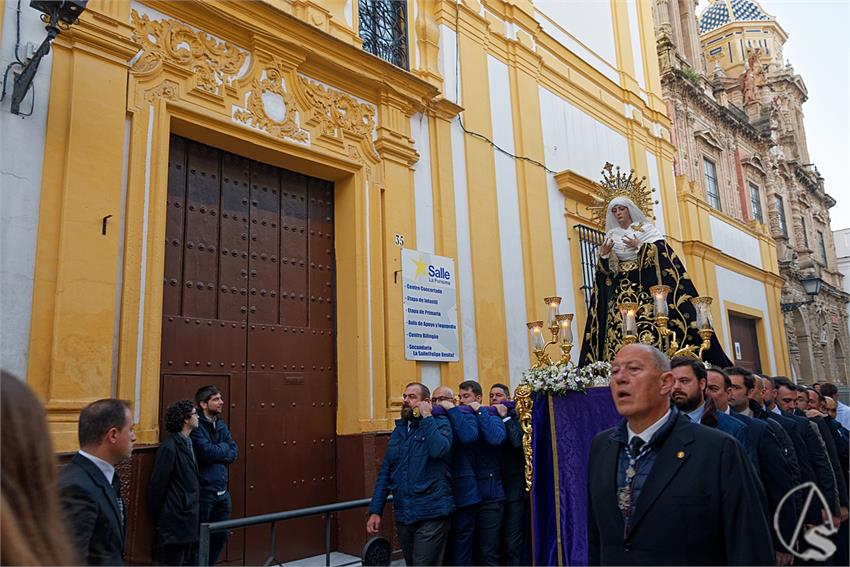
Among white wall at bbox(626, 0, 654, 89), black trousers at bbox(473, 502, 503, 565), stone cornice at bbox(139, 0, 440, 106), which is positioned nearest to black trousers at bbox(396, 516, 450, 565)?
black trousers at bbox(473, 502, 503, 565)

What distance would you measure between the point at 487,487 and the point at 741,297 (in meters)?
14.0

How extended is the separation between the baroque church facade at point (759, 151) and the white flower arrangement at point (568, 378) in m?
11.3

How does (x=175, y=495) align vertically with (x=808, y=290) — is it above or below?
below

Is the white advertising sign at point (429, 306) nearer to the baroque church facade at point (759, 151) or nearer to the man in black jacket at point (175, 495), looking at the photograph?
the man in black jacket at point (175, 495)

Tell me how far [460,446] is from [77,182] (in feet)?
12.1

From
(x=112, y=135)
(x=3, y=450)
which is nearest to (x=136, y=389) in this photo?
(x=112, y=135)

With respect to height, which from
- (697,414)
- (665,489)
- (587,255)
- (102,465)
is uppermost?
(587,255)

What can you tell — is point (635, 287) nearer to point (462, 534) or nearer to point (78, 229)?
point (462, 534)

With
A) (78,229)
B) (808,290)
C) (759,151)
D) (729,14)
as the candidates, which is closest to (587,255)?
(78,229)

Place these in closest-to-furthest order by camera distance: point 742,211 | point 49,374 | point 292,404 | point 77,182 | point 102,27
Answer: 1. point 49,374
2. point 77,182
3. point 102,27
4. point 292,404
5. point 742,211

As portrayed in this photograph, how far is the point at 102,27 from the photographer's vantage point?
5629 mm

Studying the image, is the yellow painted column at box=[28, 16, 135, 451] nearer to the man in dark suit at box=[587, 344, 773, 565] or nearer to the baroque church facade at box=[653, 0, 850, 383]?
the man in dark suit at box=[587, 344, 773, 565]

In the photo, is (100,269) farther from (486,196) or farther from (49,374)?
(486,196)

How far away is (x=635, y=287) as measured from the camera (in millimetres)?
6715
